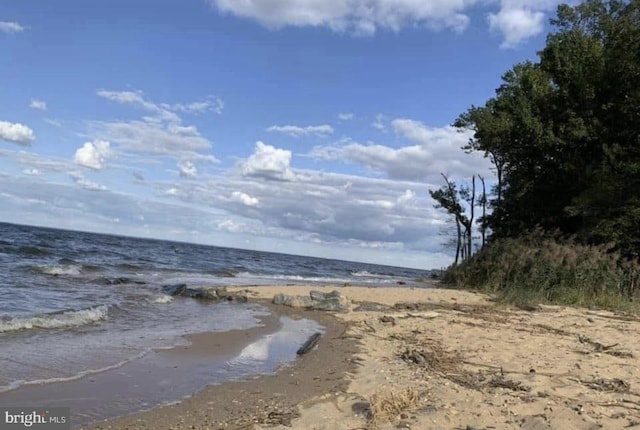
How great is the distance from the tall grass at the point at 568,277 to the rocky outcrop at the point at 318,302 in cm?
483

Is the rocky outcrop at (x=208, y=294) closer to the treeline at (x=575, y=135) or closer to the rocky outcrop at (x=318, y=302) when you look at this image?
the rocky outcrop at (x=318, y=302)

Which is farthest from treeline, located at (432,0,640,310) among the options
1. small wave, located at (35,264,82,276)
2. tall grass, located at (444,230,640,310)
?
small wave, located at (35,264,82,276)

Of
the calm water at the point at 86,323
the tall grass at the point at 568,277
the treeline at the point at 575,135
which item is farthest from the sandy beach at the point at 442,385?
the treeline at the point at 575,135

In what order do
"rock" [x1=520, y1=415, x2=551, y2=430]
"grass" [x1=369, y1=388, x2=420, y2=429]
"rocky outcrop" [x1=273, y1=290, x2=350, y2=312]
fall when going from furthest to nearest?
"rocky outcrop" [x1=273, y1=290, x2=350, y2=312] → "grass" [x1=369, y1=388, x2=420, y2=429] → "rock" [x1=520, y1=415, x2=551, y2=430]

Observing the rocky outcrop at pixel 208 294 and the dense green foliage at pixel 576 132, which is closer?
the rocky outcrop at pixel 208 294

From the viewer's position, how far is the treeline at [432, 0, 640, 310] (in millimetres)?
19375

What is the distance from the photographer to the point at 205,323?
445 inches

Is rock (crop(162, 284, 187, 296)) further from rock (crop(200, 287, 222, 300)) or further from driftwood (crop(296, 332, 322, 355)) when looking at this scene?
driftwood (crop(296, 332, 322, 355))

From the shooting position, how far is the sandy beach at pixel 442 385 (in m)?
4.75

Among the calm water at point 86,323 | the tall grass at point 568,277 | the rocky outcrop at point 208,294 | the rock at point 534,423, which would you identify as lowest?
the calm water at point 86,323

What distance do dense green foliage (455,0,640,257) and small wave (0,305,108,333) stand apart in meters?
16.8

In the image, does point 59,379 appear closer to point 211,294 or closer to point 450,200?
point 211,294

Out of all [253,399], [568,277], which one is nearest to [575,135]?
[568,277]

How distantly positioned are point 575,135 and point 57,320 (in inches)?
841
